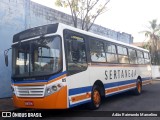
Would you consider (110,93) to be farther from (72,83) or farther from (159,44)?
(159,44)

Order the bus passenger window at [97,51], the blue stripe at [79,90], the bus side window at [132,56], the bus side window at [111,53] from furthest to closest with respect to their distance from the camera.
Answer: the bus side window at [132,56] < the bus side window at [111,53] < the bus passenger window at [97,51] < the blue stripe at [79,90]

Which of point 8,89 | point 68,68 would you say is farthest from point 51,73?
point 8,89

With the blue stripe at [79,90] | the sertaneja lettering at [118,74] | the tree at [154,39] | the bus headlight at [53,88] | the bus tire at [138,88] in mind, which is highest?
the tree at [154,39]

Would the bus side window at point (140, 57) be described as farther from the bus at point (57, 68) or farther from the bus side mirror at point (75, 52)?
the bus side mirror at point (75, 52)

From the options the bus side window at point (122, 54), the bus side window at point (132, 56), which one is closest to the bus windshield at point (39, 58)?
the bus side window at point (122, 54)

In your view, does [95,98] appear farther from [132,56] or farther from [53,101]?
[132,56]

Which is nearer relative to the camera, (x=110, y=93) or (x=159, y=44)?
(x=110, y=93)

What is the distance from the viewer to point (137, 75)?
659 inches

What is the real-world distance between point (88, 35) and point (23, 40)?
2.67 metres

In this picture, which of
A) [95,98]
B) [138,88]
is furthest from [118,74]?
[138,88]

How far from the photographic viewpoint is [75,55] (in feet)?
31.4

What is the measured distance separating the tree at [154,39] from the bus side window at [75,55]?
106 ft

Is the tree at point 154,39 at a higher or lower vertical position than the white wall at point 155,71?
higher

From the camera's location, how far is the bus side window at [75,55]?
914cm
